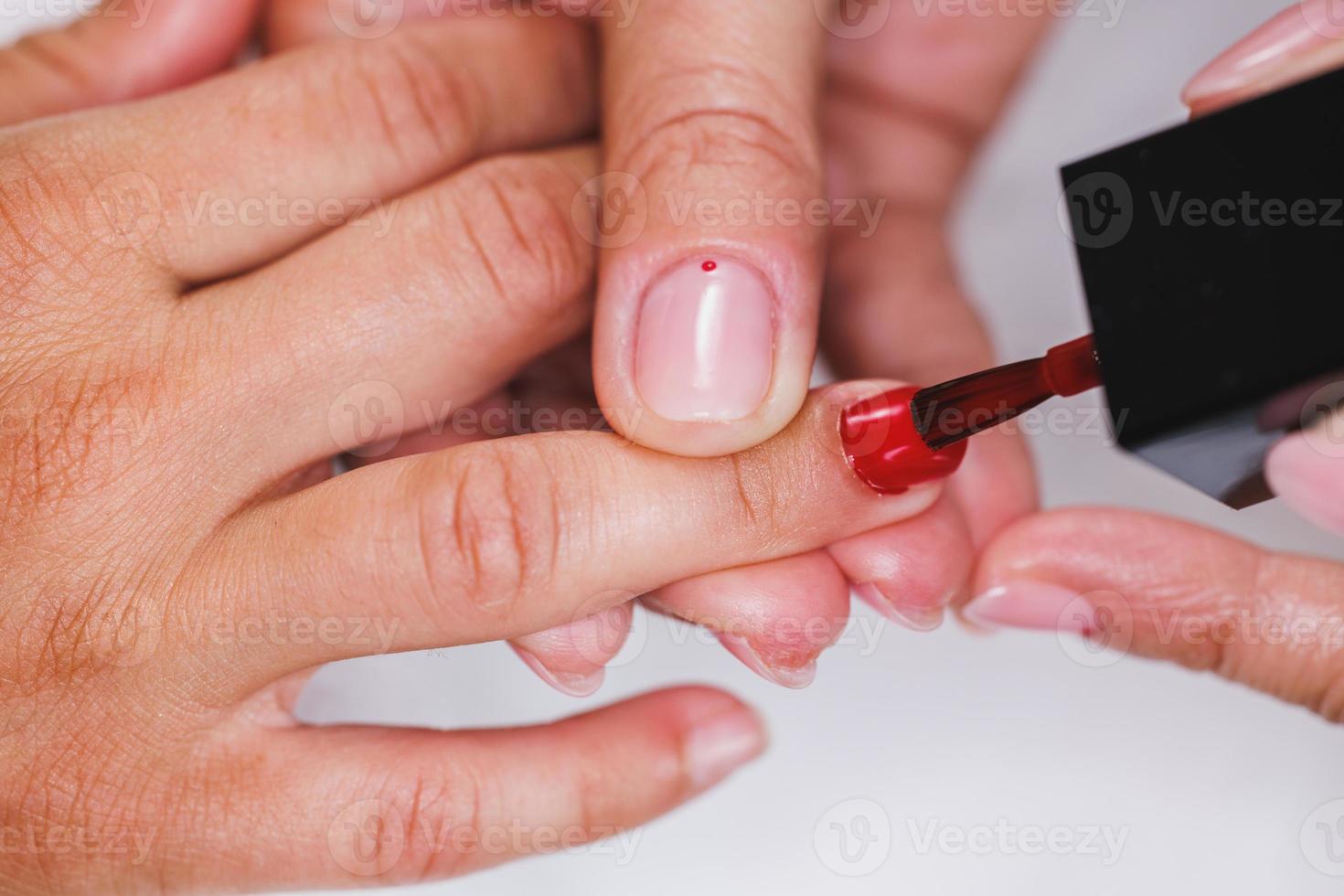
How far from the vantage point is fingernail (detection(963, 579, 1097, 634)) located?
117 centimetres

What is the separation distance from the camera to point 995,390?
84 cm

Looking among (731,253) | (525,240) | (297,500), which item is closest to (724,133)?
(731,253)

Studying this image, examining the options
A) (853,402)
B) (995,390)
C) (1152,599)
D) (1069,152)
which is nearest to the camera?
(995,390)

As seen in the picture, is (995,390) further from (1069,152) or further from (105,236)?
(1069,152)

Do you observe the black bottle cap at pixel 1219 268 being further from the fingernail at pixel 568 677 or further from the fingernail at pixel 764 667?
the fingernail at pixel 568 677

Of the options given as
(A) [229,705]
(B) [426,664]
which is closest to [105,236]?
(A) [229,705]

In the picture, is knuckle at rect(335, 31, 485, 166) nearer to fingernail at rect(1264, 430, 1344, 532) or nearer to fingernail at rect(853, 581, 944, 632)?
fingernail at rect(853, 581, 944, 632)

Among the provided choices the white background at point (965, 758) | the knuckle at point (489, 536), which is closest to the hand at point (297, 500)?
the knuckle at point (489, 536)

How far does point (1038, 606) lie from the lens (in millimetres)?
1173

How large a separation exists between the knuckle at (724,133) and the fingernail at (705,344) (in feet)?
0.41

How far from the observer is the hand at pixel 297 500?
3.25 feet

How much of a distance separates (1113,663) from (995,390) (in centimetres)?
76

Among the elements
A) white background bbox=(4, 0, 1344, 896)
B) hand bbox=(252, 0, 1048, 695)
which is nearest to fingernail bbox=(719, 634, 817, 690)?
hand bbox=(252, 0, 1048, 695)

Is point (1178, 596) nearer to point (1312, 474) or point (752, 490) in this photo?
point (1312, 474)
